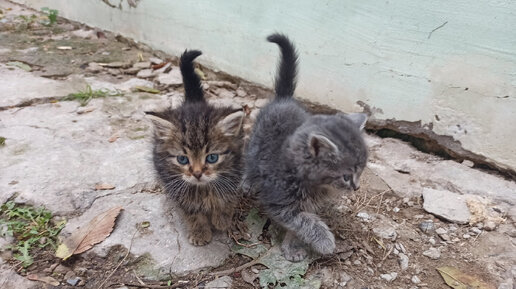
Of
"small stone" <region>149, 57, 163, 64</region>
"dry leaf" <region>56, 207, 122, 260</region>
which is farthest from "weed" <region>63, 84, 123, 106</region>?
"dry leaf" <region>56, 207, 122, 260</region>

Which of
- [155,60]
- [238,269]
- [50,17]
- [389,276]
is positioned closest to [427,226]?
[389,276]

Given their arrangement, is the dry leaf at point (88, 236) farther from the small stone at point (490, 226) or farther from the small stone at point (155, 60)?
the small stone at point (155, 60)

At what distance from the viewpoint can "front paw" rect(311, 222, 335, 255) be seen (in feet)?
6.91

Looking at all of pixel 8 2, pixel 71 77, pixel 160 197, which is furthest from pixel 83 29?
pixel 160 197

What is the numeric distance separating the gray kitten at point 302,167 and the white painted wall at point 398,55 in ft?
2.82

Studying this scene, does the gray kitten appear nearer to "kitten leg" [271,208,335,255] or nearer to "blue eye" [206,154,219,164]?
"kitten leg" [271,208,335,255]

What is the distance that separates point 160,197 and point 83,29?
3417mm

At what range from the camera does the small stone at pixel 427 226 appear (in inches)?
93.6

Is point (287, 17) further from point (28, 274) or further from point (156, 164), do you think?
point (28, 274)

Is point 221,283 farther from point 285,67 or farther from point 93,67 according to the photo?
point 93,67

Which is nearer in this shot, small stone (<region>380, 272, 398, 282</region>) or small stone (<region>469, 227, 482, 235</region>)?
small stone (<region>380, 272, 398, 282</region>)

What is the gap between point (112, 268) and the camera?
2043 millimetres

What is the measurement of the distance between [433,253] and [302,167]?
2.92ft

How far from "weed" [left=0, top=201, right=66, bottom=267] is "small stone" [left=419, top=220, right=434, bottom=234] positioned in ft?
6.70
